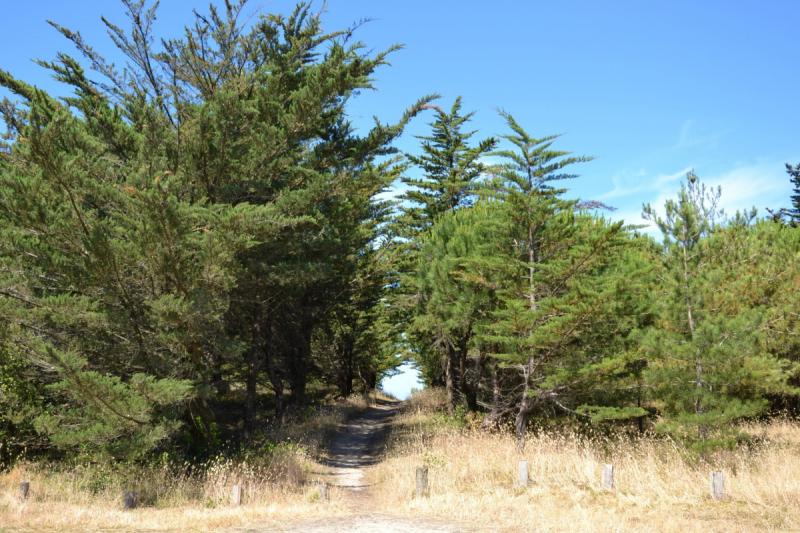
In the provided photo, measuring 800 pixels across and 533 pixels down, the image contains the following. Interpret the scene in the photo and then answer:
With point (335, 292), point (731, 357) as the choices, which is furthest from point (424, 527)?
point (335, 292)

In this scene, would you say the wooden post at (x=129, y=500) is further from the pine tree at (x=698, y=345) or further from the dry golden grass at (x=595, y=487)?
the pine tree at (x=698, y=345)

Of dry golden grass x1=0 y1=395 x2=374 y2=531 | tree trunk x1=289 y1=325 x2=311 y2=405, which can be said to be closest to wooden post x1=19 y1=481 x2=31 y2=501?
dry golden grass x1=0 y1=395 x2=374 y2=531

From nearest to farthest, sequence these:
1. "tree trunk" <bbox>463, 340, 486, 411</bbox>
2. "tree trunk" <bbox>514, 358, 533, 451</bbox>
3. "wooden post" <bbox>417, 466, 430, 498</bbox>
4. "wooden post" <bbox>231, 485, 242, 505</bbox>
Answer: "wooden post" <bbox>231, 485, 242, 505</bbox> → "wooden post" <bbox>417, 466, 430, 498</bbox> → "tree trunk" <bbox>514, 358, 533, 451</bbox> → "tree trunk" <bbox>463, 340, 486, 411</bbox>

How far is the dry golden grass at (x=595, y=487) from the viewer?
909 cm

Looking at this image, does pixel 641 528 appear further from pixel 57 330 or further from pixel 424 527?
pixel 57 330

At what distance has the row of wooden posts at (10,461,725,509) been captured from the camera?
33.1ft

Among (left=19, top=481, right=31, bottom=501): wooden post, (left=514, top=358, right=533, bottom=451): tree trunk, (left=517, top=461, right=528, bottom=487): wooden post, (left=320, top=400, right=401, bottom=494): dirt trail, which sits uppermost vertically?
(left=514, top=358, right=533, bottom=451): tree trunk

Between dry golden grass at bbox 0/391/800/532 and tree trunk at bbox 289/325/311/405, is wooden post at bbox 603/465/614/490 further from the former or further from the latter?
tree trunk at bbox 289/325/311/405

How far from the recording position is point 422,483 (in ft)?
38.5

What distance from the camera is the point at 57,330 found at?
13.1 metres

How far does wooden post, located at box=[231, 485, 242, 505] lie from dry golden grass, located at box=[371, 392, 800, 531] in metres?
3.11

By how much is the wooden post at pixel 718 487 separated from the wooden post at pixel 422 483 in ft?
18.3

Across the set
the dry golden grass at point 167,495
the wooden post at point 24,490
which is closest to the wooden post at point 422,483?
the dry golden grass at point 167,495

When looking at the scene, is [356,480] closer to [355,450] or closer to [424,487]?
[424,487]
